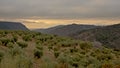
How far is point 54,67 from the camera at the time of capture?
1725 cm

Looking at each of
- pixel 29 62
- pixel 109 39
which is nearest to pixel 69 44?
pixel 29 62

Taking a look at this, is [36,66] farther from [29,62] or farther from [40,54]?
[40,54]

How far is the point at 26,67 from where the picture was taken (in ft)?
53.4

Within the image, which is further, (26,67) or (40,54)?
(40,54)

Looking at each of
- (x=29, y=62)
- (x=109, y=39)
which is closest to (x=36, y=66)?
(x=29, y=62)

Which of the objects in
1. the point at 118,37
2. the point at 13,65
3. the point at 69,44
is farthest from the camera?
the point at 118,37

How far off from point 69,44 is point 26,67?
28787 millimetres

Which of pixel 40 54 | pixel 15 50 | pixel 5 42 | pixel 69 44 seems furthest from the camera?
pixel 69 44

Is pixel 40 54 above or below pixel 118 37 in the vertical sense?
above

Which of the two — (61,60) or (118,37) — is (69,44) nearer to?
(61,60)

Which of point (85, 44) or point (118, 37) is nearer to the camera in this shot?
point (85, 44)

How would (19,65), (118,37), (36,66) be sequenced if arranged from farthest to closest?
(118,37)
(36,66)
(19,65)

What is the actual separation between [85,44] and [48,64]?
2860cm

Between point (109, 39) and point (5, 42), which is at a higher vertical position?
point (5, 42)
